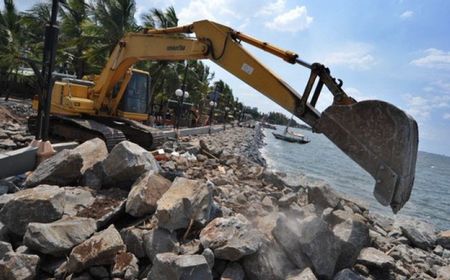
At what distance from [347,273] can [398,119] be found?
2.02 meters

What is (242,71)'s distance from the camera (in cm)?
787

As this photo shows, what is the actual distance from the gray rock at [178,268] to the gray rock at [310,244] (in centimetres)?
121

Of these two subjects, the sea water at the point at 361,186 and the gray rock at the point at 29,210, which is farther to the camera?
the sea water at the point at 361,186

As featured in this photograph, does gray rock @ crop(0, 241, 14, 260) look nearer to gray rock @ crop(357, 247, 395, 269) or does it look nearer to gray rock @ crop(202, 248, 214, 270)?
gray rock @ crop(202, 248, 214, 270)

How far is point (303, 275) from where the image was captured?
4590mm

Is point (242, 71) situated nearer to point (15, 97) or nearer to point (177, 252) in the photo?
point (177, 252)

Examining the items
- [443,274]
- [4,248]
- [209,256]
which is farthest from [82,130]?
[443,274]

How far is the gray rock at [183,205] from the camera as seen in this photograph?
16.0 feet

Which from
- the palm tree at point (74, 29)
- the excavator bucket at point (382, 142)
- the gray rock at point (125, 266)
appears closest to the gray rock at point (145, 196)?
the gray rock at point (125, 266)

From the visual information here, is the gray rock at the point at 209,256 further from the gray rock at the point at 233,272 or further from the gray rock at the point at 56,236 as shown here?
the gray rock at the point at 56,236

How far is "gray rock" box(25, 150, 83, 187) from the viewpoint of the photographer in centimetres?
668

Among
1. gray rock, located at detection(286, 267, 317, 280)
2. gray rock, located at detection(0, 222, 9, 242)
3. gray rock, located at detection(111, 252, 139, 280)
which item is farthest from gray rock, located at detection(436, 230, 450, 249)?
gray rock, located at detection(0, 222, 9, 242)

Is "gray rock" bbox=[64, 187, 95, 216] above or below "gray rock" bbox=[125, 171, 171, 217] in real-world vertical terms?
below

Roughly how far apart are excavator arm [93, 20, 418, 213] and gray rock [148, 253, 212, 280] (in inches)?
100
